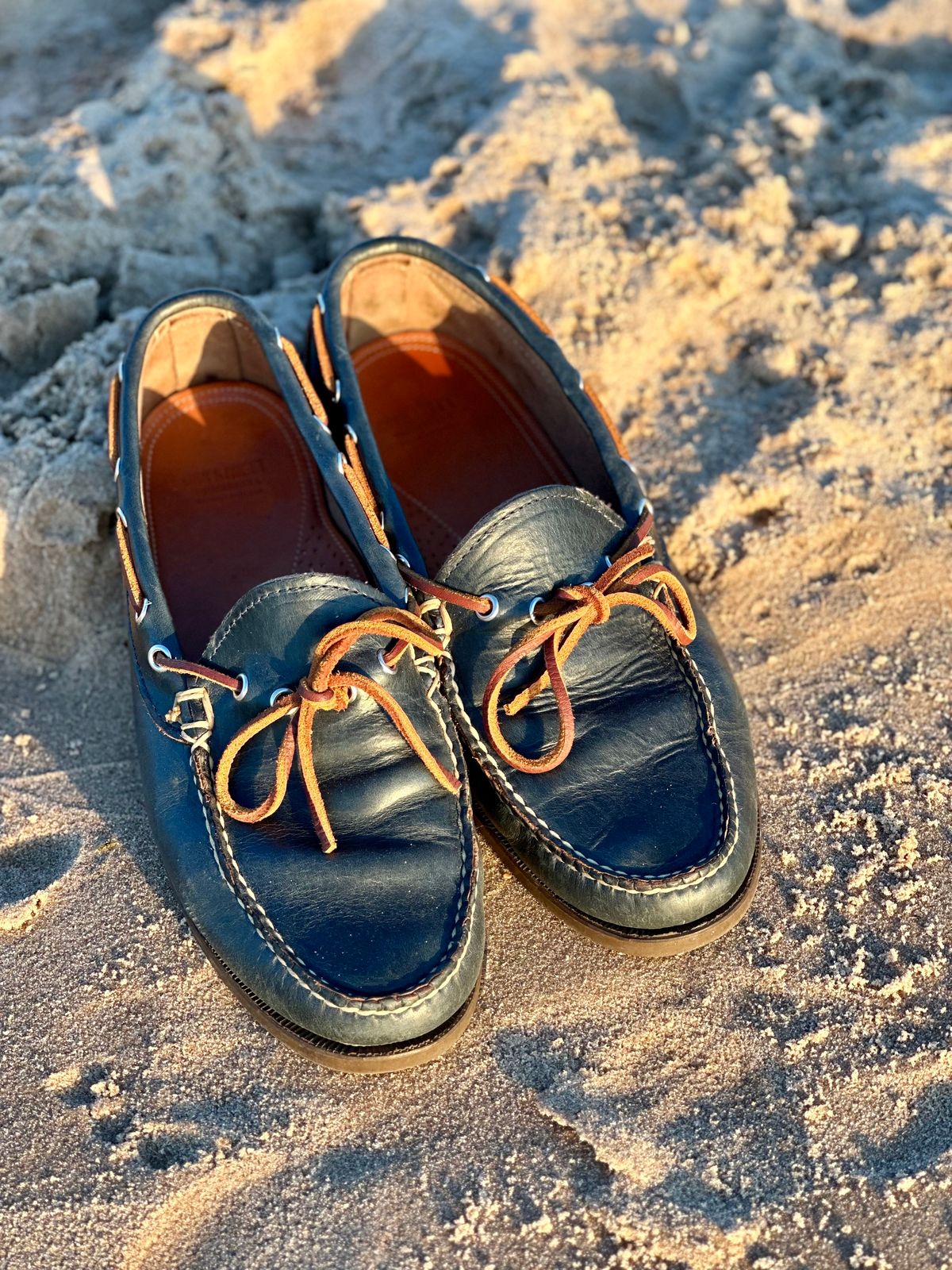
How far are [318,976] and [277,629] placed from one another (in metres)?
0.64

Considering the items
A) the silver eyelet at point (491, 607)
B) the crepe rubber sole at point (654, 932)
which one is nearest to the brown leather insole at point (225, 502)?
the silver eyelet at point (491, 607)

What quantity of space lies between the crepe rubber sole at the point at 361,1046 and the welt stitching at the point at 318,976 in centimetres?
7

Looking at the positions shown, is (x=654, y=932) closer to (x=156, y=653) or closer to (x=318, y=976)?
(x=318, y=976)

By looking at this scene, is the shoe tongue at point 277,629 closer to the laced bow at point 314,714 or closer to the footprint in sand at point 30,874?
the laced bow at point 314,714

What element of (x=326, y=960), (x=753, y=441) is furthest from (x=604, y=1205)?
(x=753, y=441)

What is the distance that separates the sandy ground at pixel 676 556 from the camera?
194cm

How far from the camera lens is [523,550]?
2375 mm

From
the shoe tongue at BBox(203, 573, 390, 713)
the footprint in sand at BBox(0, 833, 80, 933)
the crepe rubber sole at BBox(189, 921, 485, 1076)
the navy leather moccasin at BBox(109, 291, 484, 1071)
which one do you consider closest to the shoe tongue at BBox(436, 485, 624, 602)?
the navy leather moccasin at BBox(109, 291, 484, 1071)

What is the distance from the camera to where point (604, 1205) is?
6.30 ft

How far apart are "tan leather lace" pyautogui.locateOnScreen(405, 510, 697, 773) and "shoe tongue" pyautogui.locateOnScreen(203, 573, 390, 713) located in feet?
0.79

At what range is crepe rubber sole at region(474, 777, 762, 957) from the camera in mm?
2129

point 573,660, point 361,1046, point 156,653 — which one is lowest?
point 361,1046

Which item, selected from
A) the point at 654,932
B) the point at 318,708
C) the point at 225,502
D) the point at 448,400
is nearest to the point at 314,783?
the point at 318,708

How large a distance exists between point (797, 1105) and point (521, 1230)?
510mm
